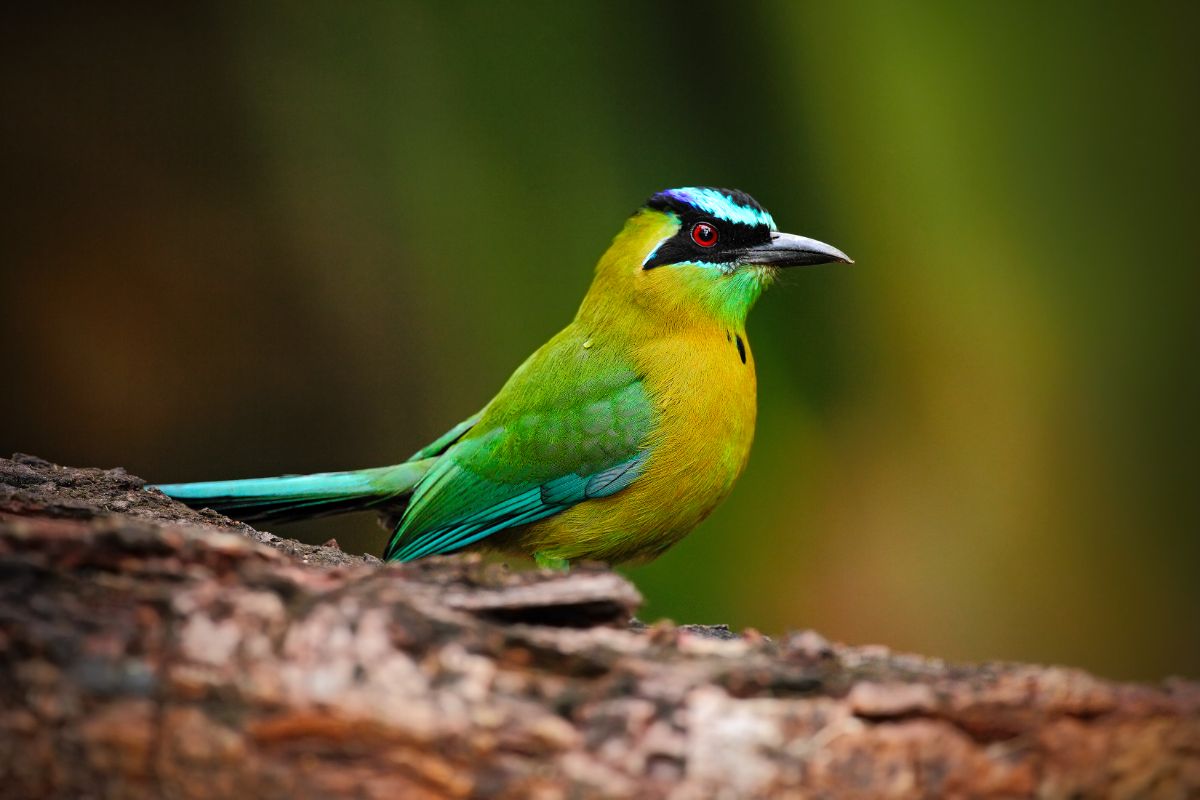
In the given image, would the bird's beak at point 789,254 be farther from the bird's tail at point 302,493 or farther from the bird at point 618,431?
the bird's tail at point 302,493

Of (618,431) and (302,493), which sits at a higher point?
(618,431)

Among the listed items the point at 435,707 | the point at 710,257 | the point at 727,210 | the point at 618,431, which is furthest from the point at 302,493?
the point at 435,707

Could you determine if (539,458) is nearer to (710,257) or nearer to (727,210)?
(710,257)

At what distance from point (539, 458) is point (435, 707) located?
100 inches

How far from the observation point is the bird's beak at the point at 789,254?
4820mm

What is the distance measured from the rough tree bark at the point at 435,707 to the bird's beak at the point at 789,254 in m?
2.68

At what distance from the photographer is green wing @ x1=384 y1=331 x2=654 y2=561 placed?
4.54 meters

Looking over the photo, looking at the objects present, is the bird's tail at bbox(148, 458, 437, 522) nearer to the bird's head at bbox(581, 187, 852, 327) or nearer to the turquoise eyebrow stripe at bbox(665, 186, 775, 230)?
the bird's head at bbox(581, 187, 852, 327)

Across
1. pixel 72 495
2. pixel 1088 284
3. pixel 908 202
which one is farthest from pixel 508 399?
pixel 1088 284

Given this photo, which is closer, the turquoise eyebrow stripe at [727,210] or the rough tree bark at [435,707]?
the rough tree bark at [435,707]

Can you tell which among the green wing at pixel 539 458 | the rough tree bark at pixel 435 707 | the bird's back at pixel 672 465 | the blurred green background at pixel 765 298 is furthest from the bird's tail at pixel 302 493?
the rough tree bark at pixel 435 707

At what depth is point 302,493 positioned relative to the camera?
4797 mm

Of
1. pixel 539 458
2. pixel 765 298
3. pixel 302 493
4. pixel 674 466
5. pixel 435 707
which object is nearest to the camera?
pixel 435 707

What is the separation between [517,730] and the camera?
2150 mm
